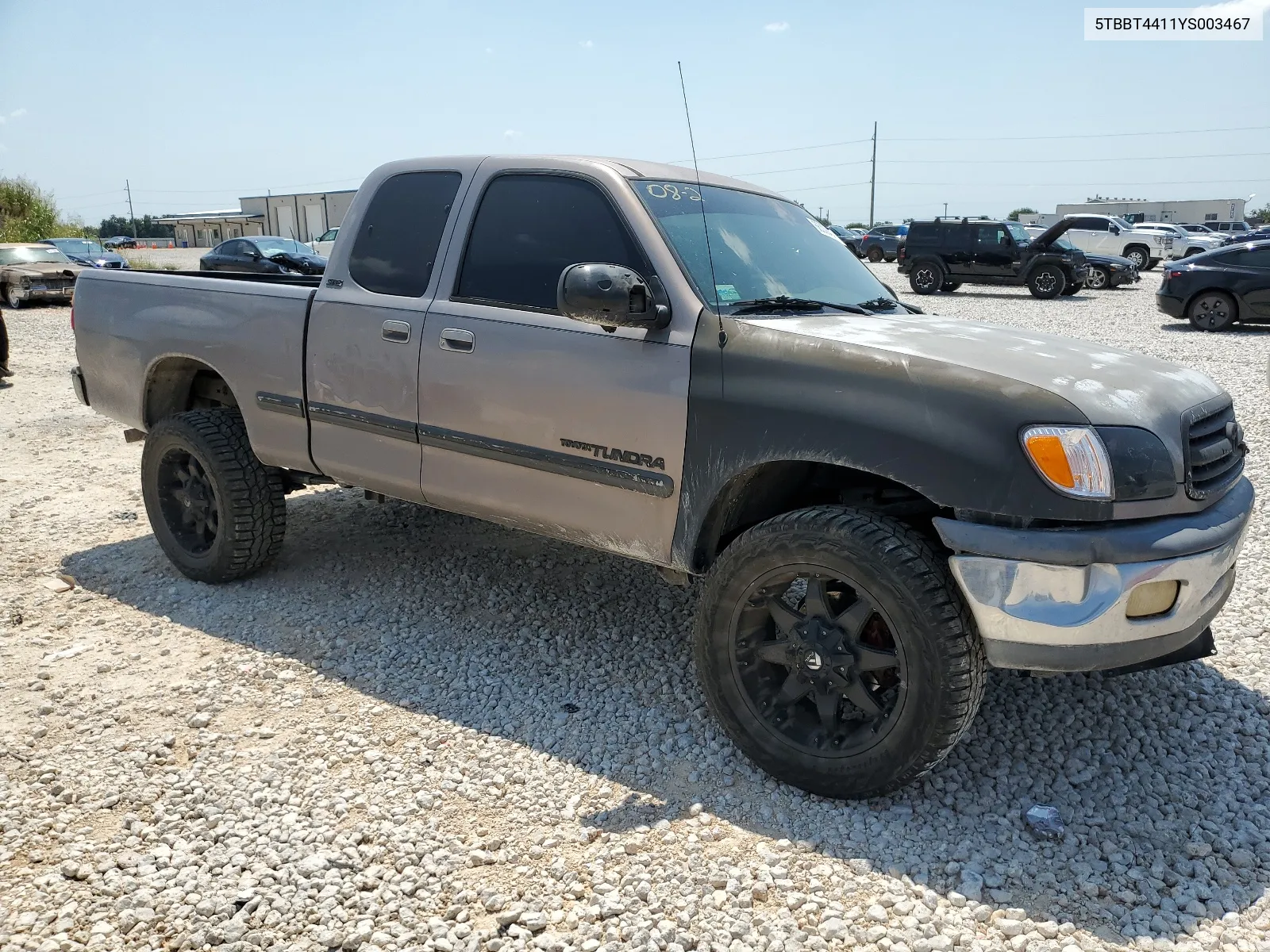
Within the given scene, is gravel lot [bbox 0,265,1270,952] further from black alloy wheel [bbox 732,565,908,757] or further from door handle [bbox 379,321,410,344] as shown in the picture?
door handle [bbox 379,321,410,344]

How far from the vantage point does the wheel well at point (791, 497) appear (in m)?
3.28

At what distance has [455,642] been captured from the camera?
4.30 m

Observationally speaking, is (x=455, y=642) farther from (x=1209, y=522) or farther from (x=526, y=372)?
(x=1209, y=522)

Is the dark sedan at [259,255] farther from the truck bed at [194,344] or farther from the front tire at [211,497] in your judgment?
the front tire at [211,497]

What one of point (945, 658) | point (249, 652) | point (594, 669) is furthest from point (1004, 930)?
point (249, 652)

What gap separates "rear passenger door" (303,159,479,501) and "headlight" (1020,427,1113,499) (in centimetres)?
237

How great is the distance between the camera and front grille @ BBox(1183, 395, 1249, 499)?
290cm

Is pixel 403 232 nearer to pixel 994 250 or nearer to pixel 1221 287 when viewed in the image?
pixel 1221 287

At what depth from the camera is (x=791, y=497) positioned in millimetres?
3508

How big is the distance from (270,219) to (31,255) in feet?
177

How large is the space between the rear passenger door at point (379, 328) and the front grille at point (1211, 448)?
2756 mm

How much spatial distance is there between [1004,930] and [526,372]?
7.67 ft

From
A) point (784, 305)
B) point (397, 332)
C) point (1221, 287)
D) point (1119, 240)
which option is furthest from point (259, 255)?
point (1119, 240)

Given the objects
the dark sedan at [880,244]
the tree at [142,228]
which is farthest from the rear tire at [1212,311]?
the tree at [142,228]
